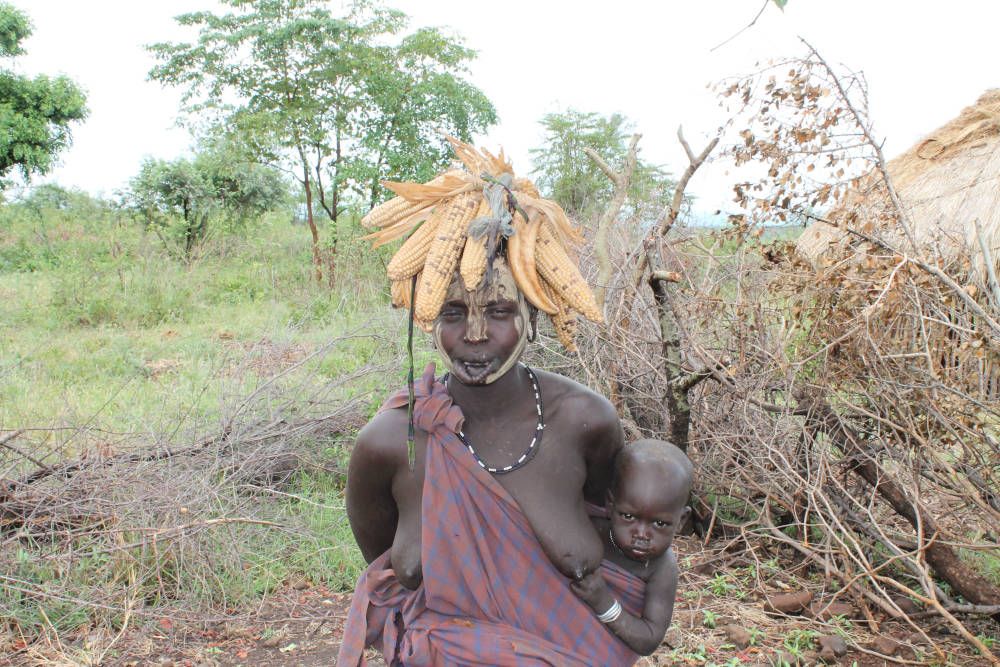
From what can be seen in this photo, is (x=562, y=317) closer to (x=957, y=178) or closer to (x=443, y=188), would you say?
(x=443, y=188)

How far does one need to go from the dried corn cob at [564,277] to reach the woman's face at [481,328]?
3.1 inches

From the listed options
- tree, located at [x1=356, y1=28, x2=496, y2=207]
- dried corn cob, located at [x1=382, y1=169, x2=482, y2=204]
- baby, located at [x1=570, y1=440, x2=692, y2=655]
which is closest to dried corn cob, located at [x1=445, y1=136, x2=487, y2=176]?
dried corn cob, located at [x1=382, y1=169, x2=482, y2=204]

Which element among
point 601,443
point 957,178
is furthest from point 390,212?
point 957,178

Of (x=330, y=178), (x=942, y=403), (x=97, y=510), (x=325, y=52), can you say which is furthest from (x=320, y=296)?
(x=942, y=403)

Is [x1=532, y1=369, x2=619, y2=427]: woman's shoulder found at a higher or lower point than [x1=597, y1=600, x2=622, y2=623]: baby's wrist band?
higher

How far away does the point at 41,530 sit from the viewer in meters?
4.00

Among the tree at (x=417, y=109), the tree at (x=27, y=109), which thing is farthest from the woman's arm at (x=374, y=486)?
the tree at (x=27, y=109)

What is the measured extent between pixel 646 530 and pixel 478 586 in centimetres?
40

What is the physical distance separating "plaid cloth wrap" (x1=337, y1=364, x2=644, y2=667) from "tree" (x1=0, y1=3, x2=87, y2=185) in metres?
14.9

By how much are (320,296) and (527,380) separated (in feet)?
28.0

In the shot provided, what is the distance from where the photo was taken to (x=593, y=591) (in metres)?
1.75

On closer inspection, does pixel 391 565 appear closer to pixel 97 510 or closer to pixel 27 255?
pixel 97 510

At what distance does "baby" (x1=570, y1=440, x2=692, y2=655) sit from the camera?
177cm

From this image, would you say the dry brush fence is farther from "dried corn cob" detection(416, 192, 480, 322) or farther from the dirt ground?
"dried corn cob" detection(416, 192, 480, 322)
